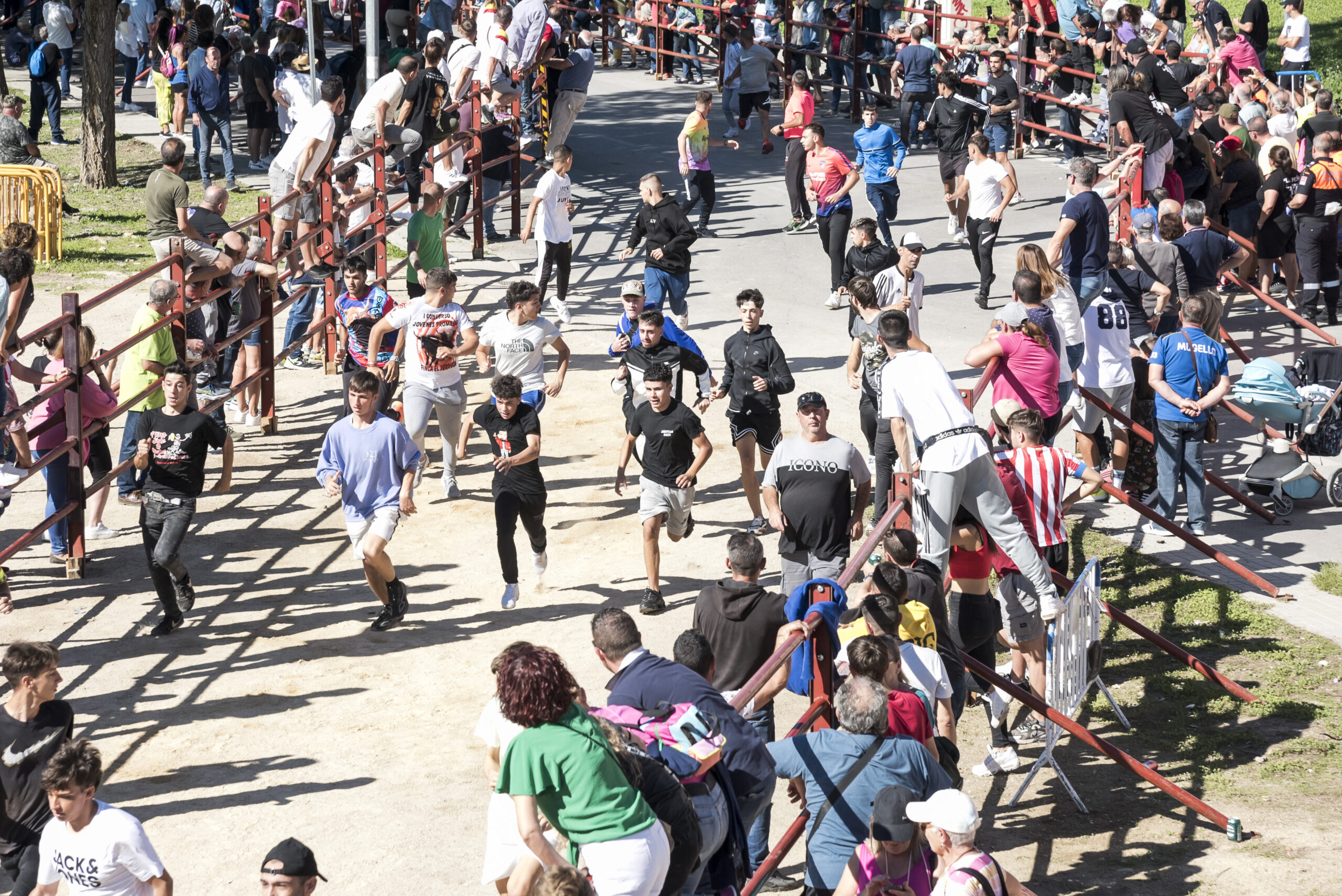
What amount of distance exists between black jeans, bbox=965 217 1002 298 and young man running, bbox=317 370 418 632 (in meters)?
7.99

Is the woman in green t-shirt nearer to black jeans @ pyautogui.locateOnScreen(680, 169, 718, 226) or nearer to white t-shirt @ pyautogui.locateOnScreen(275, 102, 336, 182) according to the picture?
white t-shirt @ pyautogui.locateOnScreen(275, 102, 336, 182)

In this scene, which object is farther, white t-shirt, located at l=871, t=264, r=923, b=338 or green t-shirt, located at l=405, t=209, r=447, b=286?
green t-shirt, located at l=405, t=209, r=447, b=286

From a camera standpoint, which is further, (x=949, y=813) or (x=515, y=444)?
(x=515, y=444)

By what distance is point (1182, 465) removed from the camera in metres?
11.3

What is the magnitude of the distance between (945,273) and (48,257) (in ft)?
35.3

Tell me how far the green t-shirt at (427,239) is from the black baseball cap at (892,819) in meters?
9.19

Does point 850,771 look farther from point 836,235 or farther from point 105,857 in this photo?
point 836,235

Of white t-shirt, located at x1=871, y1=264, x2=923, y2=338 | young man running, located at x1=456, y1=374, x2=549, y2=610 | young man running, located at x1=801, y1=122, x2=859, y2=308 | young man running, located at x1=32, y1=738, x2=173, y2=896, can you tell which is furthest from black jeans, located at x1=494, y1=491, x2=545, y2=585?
young man running, located at x1=801, y1=122, x2=859, y2=308

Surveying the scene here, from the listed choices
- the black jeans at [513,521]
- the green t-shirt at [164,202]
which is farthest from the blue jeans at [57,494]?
the green t-shirt at [164,202]

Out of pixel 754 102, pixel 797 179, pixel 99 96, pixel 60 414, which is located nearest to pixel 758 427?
pixel 60 414

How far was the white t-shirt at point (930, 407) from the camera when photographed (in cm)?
800

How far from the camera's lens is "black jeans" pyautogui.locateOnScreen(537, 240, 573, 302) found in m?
15.7

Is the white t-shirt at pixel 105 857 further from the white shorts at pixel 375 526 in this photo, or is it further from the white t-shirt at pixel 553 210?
the white t-shirt at pixel 553 210

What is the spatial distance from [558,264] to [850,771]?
1067cm
